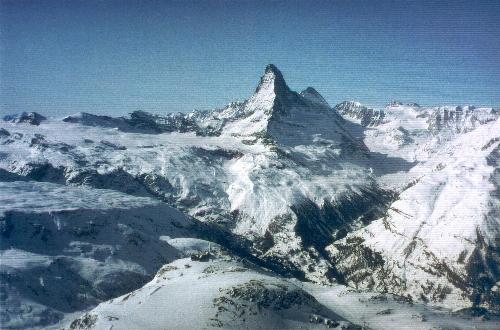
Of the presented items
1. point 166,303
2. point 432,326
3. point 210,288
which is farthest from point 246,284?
point 432,326

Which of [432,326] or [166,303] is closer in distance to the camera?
[166,303]

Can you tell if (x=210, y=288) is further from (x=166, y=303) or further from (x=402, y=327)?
(x=402, y=327)

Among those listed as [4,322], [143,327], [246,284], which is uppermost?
[246,284]

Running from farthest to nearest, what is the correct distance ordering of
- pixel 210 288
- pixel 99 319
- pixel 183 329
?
pixel 210 288
pixel 99 319
pixel 183 329

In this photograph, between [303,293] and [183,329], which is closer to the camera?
[183,329]

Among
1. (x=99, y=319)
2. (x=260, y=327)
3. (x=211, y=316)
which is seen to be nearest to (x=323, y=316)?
(x=260, y=327)

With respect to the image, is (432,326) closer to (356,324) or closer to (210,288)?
(356,324)

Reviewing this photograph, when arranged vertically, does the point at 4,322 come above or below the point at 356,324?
below

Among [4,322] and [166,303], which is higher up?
[166,303]

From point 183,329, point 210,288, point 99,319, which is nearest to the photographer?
point 183,329
